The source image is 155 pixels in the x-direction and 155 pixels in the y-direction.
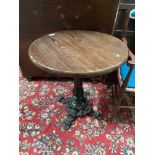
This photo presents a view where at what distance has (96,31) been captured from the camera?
6.17ft

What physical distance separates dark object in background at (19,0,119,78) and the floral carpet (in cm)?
77

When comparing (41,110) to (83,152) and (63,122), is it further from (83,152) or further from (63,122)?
(83,152)

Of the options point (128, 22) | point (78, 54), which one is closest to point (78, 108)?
point (78, 54)

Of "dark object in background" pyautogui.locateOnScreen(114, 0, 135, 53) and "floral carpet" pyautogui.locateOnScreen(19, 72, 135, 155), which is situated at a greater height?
"dark object in background" pyautogui.locateOnScreen(114, 0, 135, 53)

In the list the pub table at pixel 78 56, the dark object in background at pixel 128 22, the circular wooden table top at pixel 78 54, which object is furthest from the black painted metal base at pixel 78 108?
the dark object in background at pixel 128 22

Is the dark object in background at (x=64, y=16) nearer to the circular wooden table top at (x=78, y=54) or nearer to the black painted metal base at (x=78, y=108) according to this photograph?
the circular wooden table top at (x=78, y=54)

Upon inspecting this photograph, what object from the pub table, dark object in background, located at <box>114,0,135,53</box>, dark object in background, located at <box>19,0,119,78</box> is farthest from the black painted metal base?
dark object in background, located at <box>114,0,135,53</box>

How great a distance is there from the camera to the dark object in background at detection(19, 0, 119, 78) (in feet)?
5.76

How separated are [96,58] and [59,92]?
1.08m

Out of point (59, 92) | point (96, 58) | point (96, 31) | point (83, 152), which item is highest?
point (96, 31)

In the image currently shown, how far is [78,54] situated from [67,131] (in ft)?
2.73

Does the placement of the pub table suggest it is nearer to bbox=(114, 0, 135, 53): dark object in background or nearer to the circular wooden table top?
the circular wooden table top

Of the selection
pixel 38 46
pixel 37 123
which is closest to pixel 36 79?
pixel 37 123

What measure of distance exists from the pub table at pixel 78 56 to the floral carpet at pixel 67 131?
125 millimetres
